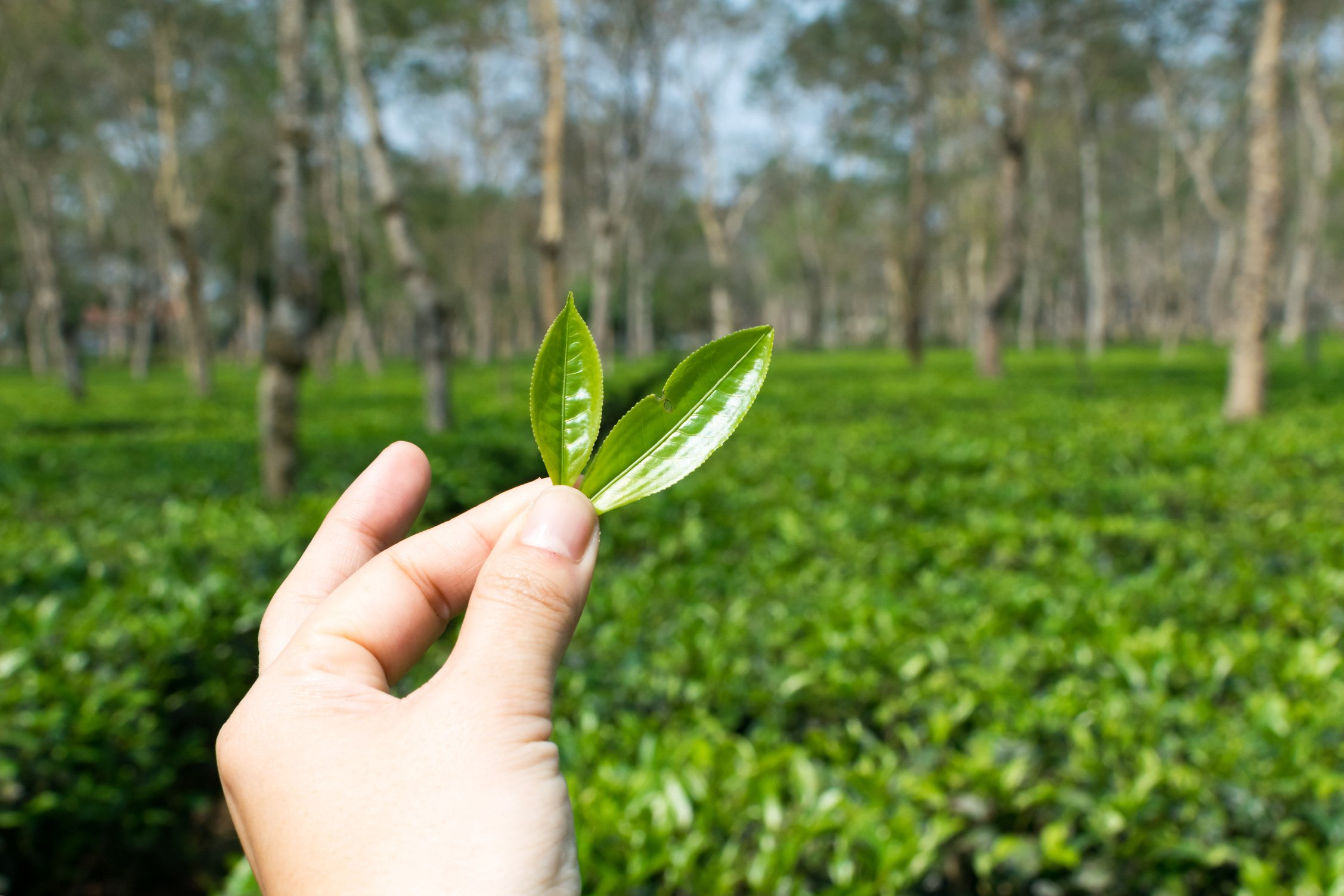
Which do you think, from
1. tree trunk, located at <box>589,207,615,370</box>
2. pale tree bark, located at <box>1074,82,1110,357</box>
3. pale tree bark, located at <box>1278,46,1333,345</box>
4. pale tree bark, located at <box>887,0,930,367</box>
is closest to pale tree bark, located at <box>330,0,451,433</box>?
tree trunk, located at <box>589,207,615,370</box>

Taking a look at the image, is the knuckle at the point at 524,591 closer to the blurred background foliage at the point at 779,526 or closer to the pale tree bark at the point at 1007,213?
the blurred background foliage at the point at 779,526

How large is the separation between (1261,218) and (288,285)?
440 inches

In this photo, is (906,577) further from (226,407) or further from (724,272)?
(724,272)

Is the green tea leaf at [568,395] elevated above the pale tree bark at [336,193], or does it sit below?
below

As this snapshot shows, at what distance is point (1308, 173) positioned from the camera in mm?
33531

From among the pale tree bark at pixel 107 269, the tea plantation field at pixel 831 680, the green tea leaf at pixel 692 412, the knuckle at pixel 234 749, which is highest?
the pale tree bark at pixel 107 269

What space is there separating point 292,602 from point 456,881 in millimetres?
362

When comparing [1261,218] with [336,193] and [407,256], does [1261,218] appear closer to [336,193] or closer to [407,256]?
[407,256]

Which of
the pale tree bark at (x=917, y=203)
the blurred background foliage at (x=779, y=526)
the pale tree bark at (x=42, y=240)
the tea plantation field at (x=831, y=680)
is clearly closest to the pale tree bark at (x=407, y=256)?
the blurred background foliage at (x=779, y=526)

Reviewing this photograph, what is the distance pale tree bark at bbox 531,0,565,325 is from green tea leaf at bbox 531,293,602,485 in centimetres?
1426

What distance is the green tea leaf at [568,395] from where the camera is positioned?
77 cm

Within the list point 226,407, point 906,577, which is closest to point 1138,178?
point 226,407

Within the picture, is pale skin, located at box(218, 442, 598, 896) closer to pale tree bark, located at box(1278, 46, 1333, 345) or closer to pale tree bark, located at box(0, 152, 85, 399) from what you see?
pale tree bark, located at box(0, 152, 85, 399)

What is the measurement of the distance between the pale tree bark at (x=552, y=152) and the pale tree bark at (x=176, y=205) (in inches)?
331
